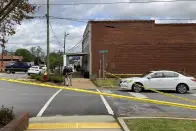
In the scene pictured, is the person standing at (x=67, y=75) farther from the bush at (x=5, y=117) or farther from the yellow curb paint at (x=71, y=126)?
the bush at (x=5, y=117)

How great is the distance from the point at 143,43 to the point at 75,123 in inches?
1319

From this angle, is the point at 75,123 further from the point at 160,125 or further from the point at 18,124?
the point at 18,124

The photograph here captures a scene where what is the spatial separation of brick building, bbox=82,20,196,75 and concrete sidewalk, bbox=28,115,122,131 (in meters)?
31.3

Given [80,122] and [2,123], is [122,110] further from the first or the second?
[2,123]

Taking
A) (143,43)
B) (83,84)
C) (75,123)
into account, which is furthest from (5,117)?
(143,43)

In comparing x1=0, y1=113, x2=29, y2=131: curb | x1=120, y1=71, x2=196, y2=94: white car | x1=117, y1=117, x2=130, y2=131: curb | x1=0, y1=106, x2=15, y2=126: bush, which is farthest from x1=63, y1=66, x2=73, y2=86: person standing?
x1=0, y1=106, x2=15, y2=126: bush

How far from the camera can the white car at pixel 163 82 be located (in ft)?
86.1

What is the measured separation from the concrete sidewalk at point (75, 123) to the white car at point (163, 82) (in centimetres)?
1291

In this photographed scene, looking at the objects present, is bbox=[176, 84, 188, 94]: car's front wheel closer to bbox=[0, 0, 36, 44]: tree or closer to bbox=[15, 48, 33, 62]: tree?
bbox=[0, 0, 36, 44]: tree

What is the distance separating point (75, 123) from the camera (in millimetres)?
11906

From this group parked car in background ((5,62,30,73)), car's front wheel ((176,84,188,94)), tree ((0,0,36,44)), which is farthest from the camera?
parked car in background ((5,62,30,73))

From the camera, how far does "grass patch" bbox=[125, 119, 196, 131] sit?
423 inches

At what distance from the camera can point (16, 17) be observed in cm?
880

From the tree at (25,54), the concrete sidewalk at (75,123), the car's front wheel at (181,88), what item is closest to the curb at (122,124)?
the concrete sidewalk at (75,123)
